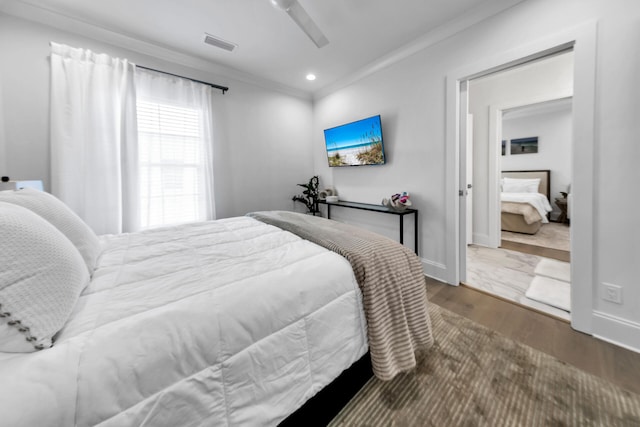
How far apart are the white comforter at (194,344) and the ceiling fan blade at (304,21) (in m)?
1.73

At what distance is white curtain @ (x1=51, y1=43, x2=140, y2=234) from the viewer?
219 cm

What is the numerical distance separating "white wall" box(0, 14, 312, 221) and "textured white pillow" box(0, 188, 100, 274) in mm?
1609

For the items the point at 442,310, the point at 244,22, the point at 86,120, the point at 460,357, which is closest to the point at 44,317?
the point at 460,357

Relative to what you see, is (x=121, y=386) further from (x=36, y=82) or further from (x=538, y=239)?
(x=538, y=239)

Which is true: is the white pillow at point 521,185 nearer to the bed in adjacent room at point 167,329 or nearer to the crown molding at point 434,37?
the crown molding at point 434,37

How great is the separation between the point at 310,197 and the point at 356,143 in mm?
1188

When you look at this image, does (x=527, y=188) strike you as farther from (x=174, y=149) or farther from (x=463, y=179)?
(x=174, y=149)

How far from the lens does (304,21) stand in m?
1.92

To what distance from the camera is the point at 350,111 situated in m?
3.51

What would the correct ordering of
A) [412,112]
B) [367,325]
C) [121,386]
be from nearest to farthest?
[121,386] < [367,325] < [412,112]

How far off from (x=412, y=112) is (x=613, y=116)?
1.55 m

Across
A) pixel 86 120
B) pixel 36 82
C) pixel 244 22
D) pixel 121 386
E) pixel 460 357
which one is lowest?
pixel 460 357

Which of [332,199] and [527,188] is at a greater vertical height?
[527,188]

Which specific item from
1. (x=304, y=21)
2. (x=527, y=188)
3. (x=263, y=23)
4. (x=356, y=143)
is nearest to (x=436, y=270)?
(x=356, y=143)
